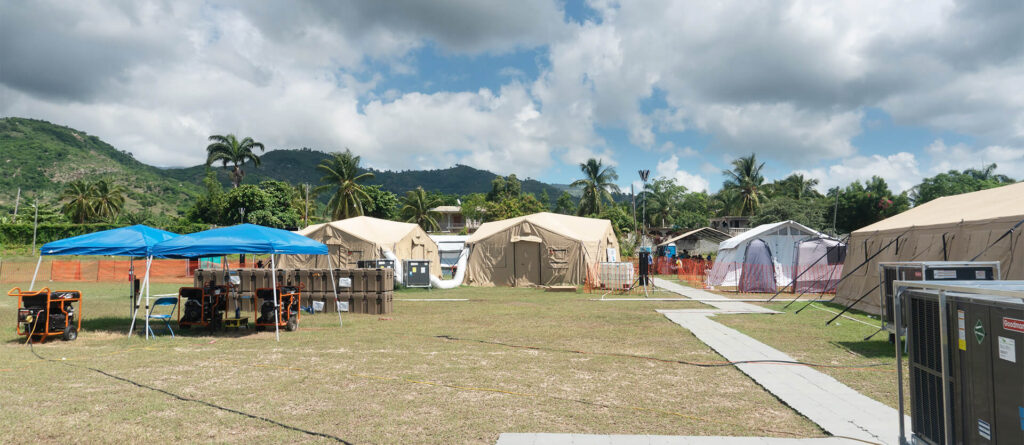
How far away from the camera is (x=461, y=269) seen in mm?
26656

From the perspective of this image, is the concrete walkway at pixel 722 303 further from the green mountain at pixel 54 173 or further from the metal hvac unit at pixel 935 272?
the green mountain at pixel 54 173

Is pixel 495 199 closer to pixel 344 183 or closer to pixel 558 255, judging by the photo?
pixel 344 183

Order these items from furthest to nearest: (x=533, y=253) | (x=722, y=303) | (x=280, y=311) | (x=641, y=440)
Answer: (x=533, y=253), (x=722, y=303), (x=280, y=311), (x=641, y=440)

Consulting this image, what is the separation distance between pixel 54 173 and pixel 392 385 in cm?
12629

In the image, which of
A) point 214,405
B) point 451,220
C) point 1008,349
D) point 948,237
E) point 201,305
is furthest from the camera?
point 451,220

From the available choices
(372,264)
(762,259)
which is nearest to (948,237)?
(762,259)

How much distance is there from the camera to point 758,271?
72.6 feet

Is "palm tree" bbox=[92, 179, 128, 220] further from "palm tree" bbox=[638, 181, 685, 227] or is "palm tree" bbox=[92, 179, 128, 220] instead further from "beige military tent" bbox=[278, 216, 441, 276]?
"palm tree" bbox=[638, 181, 685, 227]

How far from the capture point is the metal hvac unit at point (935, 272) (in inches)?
331

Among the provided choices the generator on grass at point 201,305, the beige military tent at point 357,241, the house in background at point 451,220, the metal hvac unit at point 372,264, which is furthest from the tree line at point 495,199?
the generator on grass at point 201,305

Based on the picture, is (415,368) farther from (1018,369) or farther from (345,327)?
(1018,369)

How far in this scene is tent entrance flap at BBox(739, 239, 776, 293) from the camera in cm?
2200

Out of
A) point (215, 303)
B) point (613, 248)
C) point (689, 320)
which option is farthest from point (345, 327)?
point (613, 248)

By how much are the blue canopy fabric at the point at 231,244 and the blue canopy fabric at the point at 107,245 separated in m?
0.47
